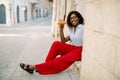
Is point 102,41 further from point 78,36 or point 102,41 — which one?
point 78,36

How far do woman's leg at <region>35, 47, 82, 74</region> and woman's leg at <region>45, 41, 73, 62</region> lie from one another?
0.82 feet

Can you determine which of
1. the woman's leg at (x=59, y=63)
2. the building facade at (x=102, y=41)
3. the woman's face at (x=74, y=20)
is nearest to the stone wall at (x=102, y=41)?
the building facade at (x=102, y=41)

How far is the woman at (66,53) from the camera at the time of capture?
547cm

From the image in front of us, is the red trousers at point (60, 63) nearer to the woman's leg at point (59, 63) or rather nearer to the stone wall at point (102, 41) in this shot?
the woman's leg at point (59, 63)

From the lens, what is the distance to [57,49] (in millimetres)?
5781

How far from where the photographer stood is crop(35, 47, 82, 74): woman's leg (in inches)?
215

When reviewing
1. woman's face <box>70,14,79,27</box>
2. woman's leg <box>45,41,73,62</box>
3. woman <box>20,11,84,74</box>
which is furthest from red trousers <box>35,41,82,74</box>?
woman's face <box>70,14,79,27</box>

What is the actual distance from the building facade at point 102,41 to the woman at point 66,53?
83 centimetres

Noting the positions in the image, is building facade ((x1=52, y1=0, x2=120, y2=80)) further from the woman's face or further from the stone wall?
the woman's face

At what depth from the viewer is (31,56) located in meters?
7.92

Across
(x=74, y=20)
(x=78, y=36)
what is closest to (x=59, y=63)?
(x=78, y=36)

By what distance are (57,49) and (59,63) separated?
0.40 metres

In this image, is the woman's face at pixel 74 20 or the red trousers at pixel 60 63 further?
the woman's face at pixel 74 20

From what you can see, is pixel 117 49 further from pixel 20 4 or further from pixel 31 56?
pixel 20 4
